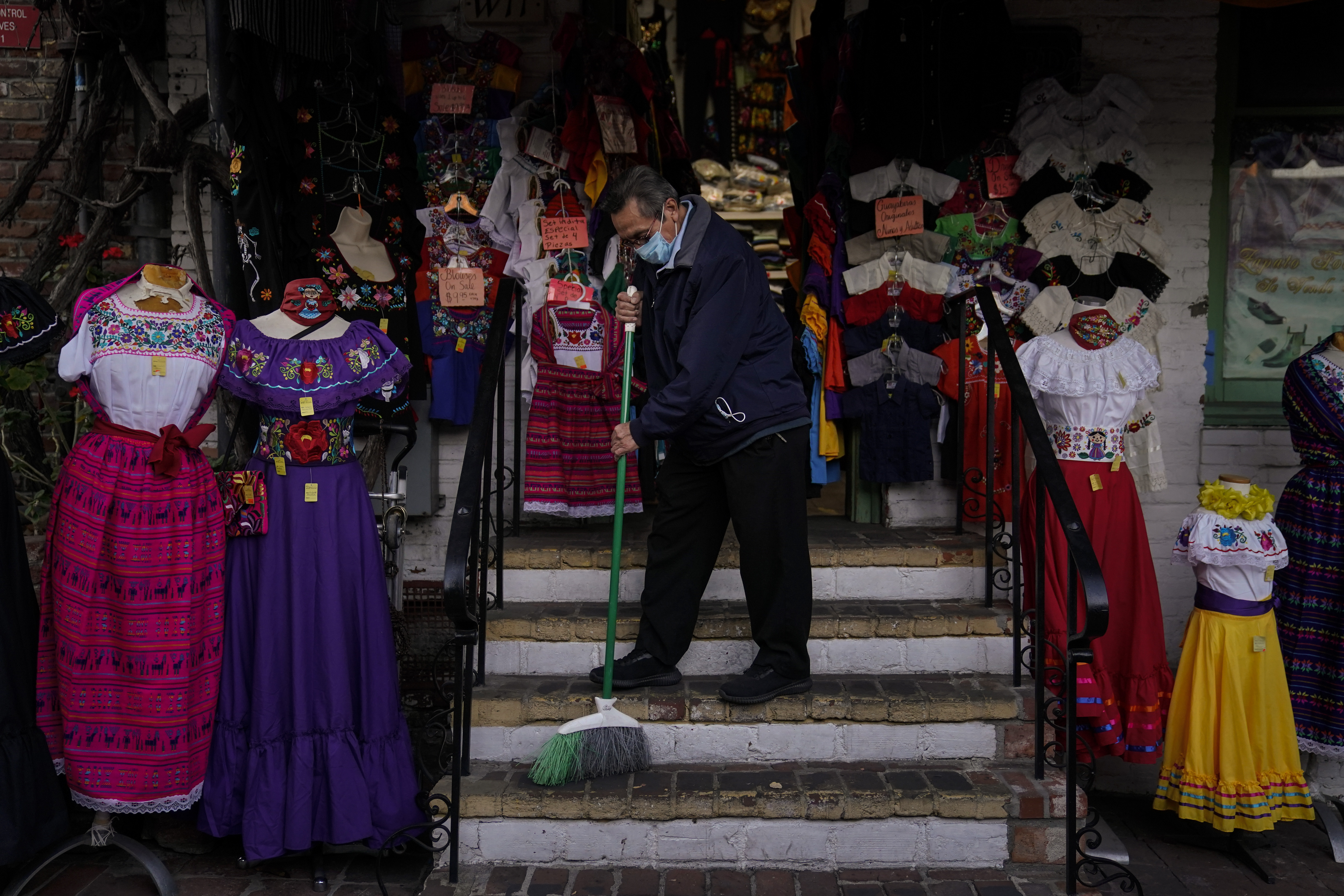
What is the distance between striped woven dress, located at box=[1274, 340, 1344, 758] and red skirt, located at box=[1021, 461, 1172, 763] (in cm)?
58

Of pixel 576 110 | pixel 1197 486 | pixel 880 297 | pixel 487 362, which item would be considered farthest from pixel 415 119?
pixel 1197 486

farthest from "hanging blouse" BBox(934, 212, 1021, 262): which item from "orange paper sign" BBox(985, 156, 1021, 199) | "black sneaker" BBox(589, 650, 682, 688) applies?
"black sneaker" BBox(589, 650, 682, 688)

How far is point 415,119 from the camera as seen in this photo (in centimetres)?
484

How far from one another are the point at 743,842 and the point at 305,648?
165 centimetres

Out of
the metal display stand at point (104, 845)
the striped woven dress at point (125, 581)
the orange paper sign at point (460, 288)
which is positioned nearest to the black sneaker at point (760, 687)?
the striped woven dress at point (125, 581)

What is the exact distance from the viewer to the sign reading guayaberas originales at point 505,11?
4.83 meters

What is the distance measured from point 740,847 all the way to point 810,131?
369cm

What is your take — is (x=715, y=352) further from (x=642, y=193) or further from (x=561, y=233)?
(x=561, y=233)

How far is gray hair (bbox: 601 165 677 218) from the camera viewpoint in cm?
342

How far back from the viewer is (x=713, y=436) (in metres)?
3.43

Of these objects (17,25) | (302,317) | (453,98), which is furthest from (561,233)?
(17,25)

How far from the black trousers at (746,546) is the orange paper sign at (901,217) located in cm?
172

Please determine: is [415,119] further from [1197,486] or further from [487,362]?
[1197,486]

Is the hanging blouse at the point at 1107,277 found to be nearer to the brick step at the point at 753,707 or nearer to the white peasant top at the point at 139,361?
the brick step at the point at 753,707
